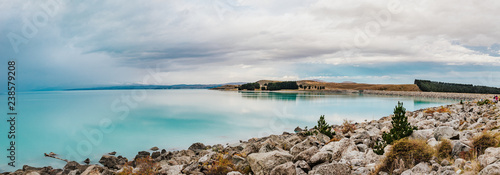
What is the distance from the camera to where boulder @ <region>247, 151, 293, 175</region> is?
29.5ft

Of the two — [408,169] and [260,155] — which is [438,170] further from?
[260,155]

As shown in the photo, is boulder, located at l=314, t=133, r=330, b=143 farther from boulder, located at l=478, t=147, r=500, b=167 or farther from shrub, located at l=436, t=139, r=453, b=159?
boulder, located at l=478, t=147, r=500, b=167

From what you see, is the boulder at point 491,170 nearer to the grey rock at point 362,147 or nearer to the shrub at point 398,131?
the grey rock at point 362,147

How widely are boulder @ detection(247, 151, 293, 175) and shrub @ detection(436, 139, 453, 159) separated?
15.0 ft

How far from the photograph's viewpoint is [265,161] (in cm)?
912

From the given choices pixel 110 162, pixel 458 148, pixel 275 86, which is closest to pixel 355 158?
pixel 458 148

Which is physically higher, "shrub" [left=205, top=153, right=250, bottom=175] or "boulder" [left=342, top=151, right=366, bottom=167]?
"boulder" [left=342, top=151, right=366, bottom=167]

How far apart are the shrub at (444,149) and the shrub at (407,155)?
0.32 metres

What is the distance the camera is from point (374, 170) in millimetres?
8023

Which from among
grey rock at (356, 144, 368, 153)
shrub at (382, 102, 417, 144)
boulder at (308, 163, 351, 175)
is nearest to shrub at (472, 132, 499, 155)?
shrub at (382, 102, 417, 144)

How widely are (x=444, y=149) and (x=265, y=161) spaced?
5.52 m

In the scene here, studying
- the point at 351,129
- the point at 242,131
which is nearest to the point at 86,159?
the point at 242,131

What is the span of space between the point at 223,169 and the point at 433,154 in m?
6.70

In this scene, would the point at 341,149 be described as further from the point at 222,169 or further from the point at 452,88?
the point at 452,88
